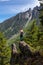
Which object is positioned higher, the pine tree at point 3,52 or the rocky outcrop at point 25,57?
the rocky outcrop at point 25,57

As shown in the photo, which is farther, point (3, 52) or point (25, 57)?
point (3, 52)

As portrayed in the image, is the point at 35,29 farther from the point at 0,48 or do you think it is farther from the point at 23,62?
the point at 23,62

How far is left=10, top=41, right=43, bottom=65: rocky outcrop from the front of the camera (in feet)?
100

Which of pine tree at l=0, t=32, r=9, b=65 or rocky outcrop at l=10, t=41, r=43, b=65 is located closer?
rocky outcrop at l=10, t=41, r=43, b=65

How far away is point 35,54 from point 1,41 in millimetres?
27702

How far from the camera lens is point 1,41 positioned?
193 ft

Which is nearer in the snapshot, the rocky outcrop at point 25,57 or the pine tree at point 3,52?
the rocky outcrop at point 25,57

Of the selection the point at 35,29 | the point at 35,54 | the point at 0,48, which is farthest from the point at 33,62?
the point at 0,48

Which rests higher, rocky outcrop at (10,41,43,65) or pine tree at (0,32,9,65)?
rocky outcrop at (10,41,43,65)

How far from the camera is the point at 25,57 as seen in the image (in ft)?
110

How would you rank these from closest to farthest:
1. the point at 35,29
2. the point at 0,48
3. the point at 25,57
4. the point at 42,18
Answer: the point at 42,18 < the point at 25,57 < the point at 35,29 < the point at 0,48

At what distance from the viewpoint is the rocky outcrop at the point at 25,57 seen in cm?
3063

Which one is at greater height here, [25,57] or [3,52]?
[25,57]

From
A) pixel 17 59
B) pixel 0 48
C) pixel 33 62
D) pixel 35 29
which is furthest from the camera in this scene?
pixel 0 48
